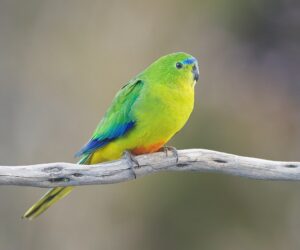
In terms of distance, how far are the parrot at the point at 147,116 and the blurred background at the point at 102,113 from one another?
79.7 inches

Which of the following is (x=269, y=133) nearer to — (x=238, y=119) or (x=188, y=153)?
(x=238, y=119)

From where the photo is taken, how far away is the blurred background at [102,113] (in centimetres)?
607

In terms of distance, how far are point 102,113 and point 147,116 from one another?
229 cm

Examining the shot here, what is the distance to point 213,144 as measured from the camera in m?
6.23

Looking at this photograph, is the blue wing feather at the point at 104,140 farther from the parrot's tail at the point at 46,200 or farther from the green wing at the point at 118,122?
the parrot's tail at the point at 46,200

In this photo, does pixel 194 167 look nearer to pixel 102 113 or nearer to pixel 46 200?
pixel 46 200

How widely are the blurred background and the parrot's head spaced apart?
2155mm

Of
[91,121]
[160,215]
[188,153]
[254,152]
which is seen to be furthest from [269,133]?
[188,153]

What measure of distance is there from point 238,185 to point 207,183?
29 centimetres

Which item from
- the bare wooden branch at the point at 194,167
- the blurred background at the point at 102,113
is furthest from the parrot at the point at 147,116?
the blurred background at the point at 102,113

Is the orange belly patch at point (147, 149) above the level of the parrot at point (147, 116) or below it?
below

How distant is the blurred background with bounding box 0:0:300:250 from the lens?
607 cm

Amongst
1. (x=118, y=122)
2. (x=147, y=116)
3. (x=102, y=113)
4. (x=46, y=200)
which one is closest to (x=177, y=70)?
(x=147, y=116)

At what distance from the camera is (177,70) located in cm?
393
